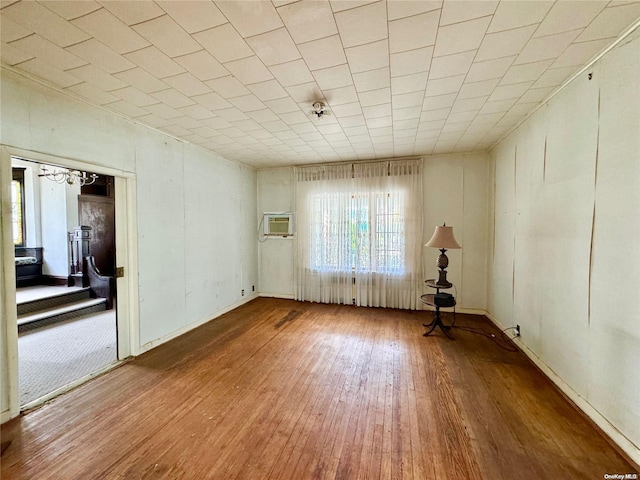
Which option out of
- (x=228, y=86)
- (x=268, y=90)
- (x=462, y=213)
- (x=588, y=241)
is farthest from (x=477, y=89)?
(x=462, y=213)

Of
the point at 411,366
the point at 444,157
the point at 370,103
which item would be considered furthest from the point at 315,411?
the point at 444,157

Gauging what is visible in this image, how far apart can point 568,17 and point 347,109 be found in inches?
65.8

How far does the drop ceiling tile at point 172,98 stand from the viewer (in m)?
2.34

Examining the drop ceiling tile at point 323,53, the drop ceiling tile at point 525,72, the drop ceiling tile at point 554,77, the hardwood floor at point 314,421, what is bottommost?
the hardwood floor at point 314,421

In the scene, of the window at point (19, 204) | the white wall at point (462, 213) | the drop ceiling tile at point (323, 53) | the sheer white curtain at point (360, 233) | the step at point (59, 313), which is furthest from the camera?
the window at point (19, 204)

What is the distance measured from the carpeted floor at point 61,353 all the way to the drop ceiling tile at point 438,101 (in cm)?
437

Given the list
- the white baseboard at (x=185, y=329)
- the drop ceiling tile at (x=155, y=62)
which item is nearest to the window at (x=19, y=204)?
the white baseboard at (x=185, y=329)

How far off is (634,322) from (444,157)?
11.3 ft

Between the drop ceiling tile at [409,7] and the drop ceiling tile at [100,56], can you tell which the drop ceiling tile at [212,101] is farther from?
the drop ceiling tile at [409,7]

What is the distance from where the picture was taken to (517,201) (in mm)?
3195

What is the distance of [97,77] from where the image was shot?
208cm

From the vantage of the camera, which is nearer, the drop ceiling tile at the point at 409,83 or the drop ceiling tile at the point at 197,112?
the drop ceiling tile at the point at 409,83

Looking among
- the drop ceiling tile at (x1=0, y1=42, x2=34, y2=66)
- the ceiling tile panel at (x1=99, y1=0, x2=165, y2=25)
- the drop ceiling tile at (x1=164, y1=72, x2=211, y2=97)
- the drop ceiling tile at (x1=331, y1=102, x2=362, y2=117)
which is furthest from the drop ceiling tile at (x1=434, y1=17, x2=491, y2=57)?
the drop ceiling tile at (x1=0, y1=42, x2=34, y2=66)

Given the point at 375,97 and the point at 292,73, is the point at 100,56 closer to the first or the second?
the point at 292,73
